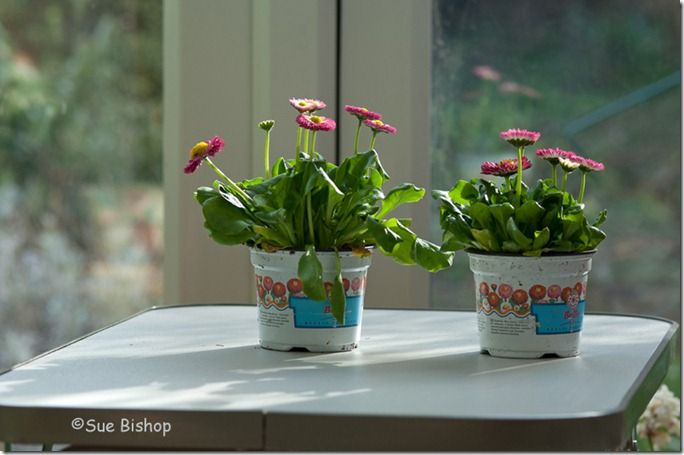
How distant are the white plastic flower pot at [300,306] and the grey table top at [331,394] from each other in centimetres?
2

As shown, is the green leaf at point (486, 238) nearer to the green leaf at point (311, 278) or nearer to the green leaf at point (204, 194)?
the green leaf at point (311, 278)

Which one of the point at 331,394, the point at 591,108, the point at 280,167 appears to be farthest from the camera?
the point at 591,108

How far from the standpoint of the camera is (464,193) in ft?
4.04

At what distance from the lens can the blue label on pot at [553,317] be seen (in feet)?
3.80

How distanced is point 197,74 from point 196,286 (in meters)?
0.38

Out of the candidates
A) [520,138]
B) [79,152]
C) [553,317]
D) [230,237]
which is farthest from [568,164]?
[79,152]

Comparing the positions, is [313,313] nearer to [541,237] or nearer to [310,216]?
[310,216]

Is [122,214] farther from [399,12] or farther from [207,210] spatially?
[207,210]

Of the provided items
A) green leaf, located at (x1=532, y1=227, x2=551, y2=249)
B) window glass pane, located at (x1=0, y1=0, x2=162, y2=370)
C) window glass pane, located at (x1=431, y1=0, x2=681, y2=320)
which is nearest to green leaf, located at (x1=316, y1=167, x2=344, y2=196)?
green leaf, located at (x1=532, y1=227, x2=551, y2=249)

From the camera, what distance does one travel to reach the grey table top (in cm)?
87

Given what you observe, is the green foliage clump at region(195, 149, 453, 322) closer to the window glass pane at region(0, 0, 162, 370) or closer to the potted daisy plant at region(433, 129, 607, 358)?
the potted daisy plant at region(433, 129, 607, 358)

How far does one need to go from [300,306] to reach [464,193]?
0.23 m

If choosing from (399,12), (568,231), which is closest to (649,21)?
(399,12)

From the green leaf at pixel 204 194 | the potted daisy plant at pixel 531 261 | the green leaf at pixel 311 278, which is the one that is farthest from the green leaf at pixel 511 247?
the green leaf at pixel 204 194
